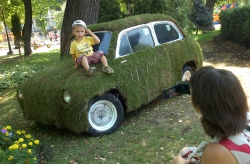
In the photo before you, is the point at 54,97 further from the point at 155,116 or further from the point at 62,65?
the point at 155,116

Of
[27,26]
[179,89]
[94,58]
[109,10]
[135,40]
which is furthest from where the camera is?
[27,26]

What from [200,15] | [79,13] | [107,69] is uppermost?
[79,13]

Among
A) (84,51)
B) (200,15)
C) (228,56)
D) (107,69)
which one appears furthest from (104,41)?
(200,15)

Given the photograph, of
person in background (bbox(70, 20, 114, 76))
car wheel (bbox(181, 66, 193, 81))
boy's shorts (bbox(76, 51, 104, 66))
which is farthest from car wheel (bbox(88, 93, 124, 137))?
car wheel (bbox(181, 66, 193, 81))

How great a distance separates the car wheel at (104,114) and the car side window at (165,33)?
2.02 m

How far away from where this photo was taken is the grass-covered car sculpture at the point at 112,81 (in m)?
4.46

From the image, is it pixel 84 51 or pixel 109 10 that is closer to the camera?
pixel 84 51

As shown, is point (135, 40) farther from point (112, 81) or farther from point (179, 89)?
point (179, 89)

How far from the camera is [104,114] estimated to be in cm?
481

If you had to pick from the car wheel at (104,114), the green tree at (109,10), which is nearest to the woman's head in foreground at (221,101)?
the car wheel at (104,114)

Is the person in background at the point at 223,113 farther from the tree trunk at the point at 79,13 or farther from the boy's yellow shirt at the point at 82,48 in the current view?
the tree trunk at the point at 79,13

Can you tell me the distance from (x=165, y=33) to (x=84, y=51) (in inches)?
86.2

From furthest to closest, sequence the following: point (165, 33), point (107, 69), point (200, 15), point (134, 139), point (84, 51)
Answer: point (200, 15)
point (165, 33)
point (84, 51)
point (107, 69)
point (134, 139)

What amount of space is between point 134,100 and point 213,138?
11.8ft
